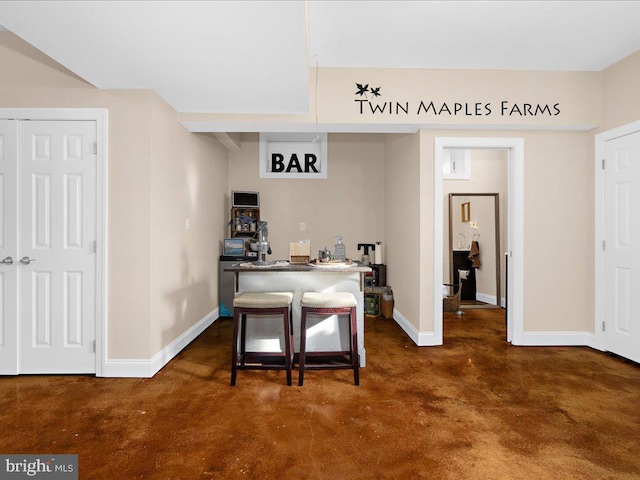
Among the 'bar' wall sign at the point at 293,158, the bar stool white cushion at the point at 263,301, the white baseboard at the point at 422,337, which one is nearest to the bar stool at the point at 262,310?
the bar stool white cushion at the point at 263,301

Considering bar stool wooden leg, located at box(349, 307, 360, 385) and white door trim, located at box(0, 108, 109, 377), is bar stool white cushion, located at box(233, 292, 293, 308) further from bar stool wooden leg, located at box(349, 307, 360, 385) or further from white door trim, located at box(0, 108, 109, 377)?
white door trim, located at box(0, 108, 109, 377)

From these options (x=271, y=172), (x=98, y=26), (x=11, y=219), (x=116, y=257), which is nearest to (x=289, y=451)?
(x=116, y=257)

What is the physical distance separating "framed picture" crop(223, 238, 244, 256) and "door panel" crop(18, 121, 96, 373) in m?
2.28

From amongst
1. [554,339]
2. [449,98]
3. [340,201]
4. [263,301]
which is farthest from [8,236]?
[554,339]

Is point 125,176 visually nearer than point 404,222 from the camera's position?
Yes

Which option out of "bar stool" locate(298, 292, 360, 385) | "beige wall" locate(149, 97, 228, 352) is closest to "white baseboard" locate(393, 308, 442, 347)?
"bar stool" locate(298, 292, 360, 385)

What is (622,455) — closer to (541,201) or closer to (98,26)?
(541,201)

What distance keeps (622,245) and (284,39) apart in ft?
12.3

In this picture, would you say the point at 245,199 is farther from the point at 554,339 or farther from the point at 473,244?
the point at 554,339

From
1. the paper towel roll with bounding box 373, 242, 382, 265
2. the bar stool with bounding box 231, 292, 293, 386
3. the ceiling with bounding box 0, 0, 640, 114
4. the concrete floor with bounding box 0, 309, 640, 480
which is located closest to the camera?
the concrete floor with bounding box 0, 309, 640, 480

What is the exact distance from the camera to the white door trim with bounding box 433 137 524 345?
151 inches

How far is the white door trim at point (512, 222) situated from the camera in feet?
12.6

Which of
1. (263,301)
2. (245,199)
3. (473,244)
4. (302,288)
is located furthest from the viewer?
(473,244)

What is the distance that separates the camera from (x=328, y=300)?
2.93 metres
